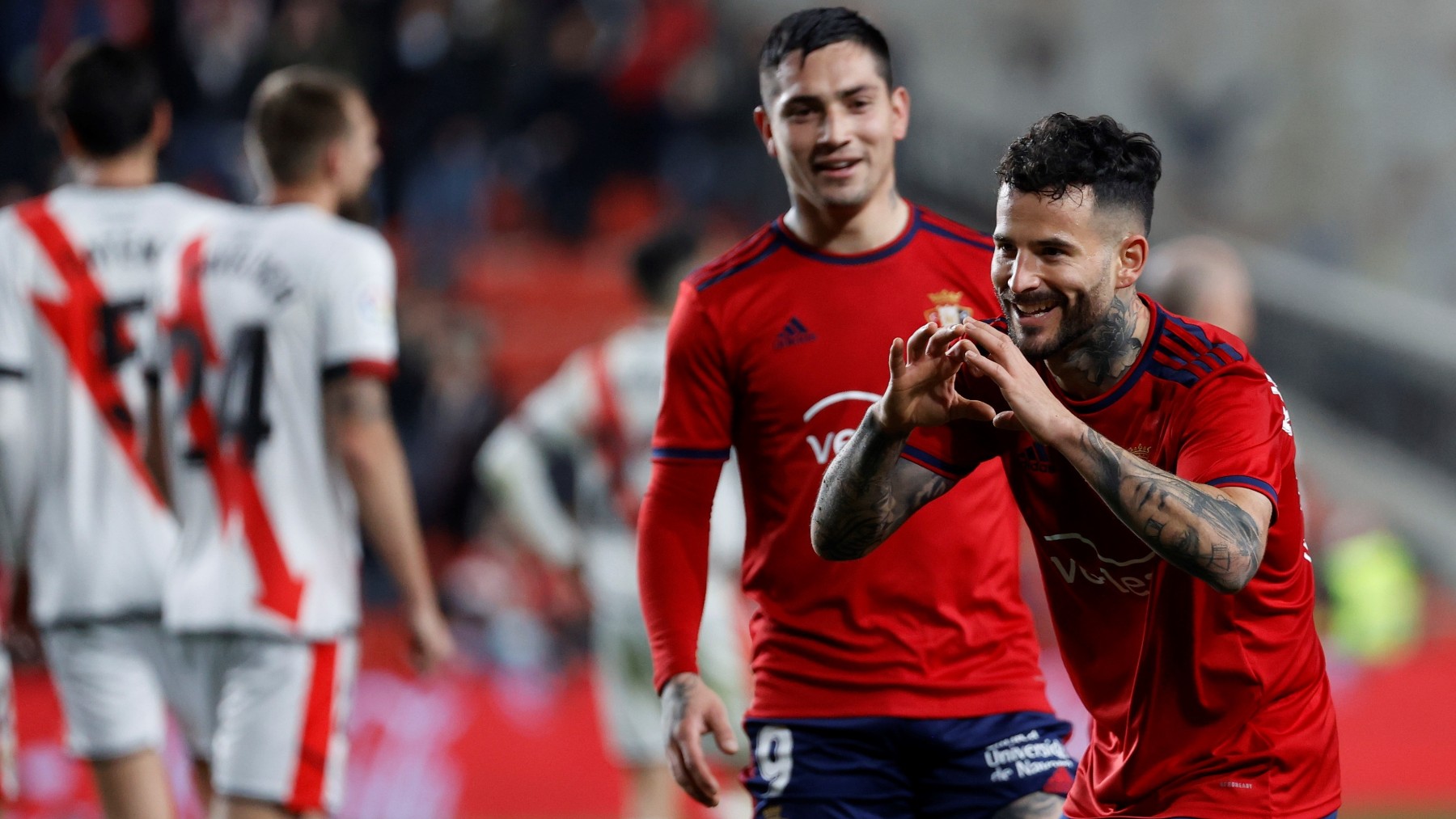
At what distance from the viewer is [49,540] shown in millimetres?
4680

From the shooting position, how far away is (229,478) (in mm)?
4242

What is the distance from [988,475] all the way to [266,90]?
2220 millimetres

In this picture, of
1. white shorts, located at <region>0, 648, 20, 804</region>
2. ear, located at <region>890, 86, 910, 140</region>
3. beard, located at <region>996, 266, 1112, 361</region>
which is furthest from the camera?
white shorts, located at <region>0, 648, 20, 804</region>

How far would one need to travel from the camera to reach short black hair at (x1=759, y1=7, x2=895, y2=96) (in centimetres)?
344

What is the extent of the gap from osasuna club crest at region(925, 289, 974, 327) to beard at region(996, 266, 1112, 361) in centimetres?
79

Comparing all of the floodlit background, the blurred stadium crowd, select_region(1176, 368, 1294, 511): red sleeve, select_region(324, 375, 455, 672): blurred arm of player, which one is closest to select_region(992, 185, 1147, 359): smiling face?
select_region(1176, 368, 1294, 511): red sleeve

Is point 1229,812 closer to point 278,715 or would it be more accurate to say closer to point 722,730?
point 722,730

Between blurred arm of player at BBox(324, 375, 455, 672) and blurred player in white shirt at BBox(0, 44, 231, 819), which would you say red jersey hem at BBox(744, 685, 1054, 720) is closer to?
blurred arm of player at BBox(324, 375, 455, 672)

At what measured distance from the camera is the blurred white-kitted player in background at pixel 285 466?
4.14 metres

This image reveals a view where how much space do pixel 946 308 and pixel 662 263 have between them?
321cm

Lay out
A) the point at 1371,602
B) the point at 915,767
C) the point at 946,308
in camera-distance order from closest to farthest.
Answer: the point at 915,767
the point at 946,308
the point at 1371,602

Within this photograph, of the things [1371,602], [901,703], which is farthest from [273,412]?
[1371,602]

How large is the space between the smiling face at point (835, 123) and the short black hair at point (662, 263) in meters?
3.06

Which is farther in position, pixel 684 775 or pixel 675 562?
pixel 675 562
